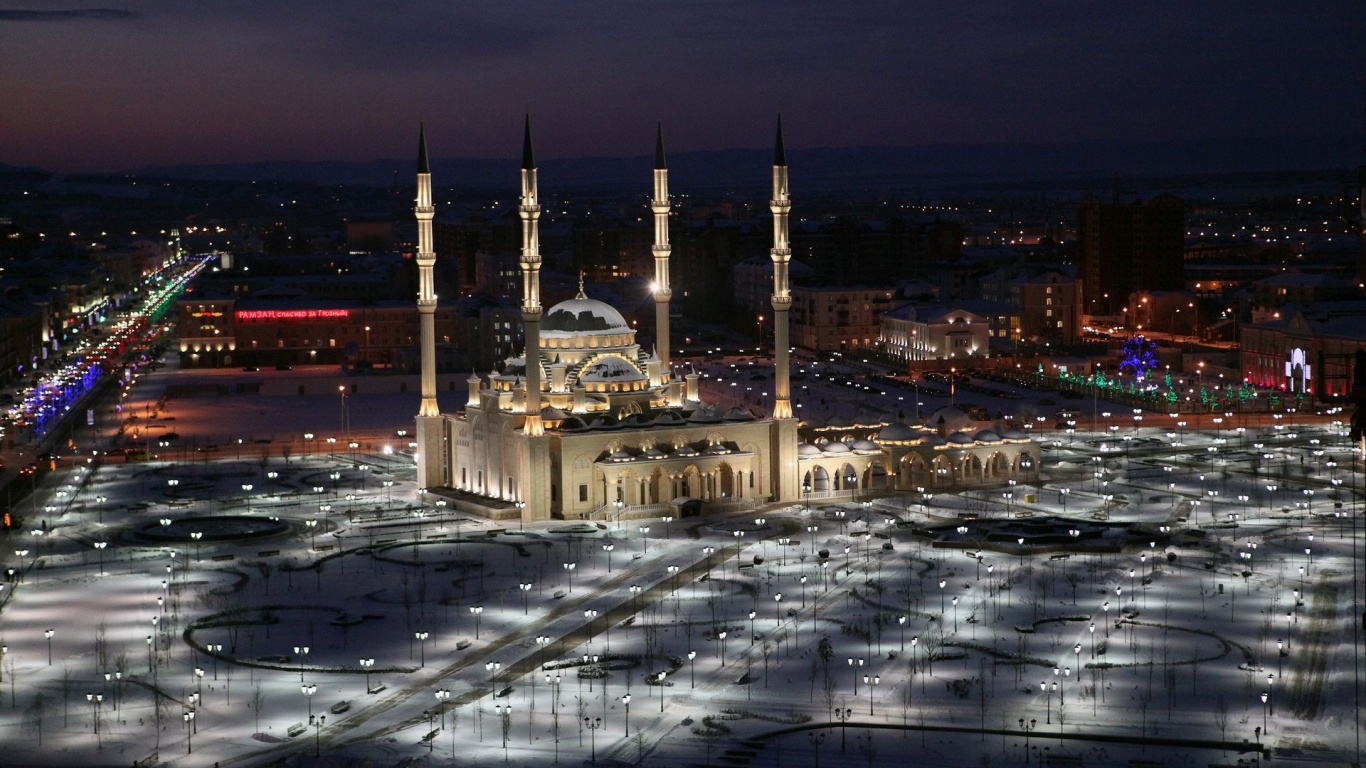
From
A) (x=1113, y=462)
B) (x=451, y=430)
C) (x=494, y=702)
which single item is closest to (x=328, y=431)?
(x=451, y=430)

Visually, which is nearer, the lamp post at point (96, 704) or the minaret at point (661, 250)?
the lamp post at point (96, 704)

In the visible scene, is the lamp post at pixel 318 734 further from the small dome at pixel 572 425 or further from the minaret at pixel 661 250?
the minaret at pixel 661 250

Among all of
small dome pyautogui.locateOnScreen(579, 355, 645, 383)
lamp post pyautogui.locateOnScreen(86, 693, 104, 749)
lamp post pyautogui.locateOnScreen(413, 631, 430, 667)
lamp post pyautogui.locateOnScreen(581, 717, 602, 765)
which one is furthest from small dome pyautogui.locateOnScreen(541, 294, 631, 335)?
lamp post pyautogui.locateOnScreen(581, 717, 602, 765)

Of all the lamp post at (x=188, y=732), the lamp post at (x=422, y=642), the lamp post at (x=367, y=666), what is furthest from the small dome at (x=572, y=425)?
the lamp post at (x=188, y=732)

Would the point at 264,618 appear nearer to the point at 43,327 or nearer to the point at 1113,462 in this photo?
the point at 1113,462

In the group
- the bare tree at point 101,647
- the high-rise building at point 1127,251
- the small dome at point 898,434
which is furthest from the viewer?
the high-rise building at point 1127,251
